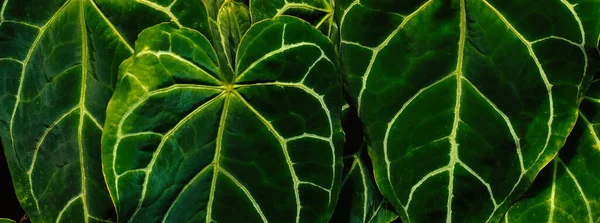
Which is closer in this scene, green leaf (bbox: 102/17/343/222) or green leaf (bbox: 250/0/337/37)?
green leaf (bbox: 102/17/343/222)

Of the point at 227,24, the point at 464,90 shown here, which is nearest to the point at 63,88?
the point at 227,24

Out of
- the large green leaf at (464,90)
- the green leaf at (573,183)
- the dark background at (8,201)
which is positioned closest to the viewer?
the large green leaf at (464,90)

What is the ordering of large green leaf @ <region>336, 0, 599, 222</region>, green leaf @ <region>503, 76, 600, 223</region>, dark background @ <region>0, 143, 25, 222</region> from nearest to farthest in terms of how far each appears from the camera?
large green leaf @ <region>336, 0, 599, 222</region> → green leaf @ <region>503, 76, 600, 223</region> → dark background @ <region>0, 143, 25, 222</region>

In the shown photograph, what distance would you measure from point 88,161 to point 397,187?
0.53 m

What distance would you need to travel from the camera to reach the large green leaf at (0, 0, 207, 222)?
113 centimetres

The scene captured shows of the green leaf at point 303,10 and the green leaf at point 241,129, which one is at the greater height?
the green leaf at point 303,10

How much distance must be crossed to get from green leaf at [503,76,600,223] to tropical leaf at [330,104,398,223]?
0.23 metres

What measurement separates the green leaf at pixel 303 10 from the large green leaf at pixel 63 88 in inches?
4.6

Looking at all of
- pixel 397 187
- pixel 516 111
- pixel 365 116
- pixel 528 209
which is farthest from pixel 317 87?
pixel 528 209

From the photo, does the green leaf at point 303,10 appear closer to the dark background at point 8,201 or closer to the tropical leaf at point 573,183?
the tropical leaf at point 573,183

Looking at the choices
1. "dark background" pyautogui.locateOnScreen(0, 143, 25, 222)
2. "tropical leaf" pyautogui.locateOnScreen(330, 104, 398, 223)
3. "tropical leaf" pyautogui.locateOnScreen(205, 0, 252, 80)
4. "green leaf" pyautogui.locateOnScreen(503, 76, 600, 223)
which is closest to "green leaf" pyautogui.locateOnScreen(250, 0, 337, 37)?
"tropical leaf" pyautogui.locateOnScreen(205, 0, 252, 80)

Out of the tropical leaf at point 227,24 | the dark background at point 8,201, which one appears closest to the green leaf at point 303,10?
the tropical leaf at point 227,24

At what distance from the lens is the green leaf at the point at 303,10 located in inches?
47.2

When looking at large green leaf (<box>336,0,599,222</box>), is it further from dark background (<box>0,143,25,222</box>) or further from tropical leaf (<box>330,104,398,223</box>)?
dark background (<box>0,143,25,222</box>)
